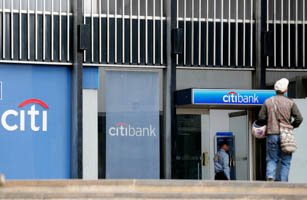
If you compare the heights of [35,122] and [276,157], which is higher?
[35,122]

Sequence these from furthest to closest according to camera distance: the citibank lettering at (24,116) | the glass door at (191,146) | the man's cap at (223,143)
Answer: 1. the glass door at (191,146)
2. the man's cap at (223,143)
3. the citibank lettering at (24,116)

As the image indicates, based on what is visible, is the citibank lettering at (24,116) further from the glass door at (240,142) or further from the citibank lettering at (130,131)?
the glass door at (240,142)

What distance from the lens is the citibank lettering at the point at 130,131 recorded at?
21000mm

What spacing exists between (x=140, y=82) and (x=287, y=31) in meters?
4.10

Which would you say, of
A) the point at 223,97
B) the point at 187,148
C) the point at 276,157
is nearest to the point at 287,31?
the point at 223,97

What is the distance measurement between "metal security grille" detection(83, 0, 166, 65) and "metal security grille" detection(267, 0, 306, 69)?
9.58 ft

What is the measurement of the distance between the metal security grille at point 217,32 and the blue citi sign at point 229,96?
1387 mm

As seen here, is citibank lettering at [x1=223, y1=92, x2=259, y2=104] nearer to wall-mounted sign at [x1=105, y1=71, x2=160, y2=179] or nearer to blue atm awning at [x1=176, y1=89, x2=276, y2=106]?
blue atm awning at [x1=176, y1=89, x2=276, y2=106]

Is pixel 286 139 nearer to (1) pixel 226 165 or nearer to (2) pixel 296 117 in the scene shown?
(2) pixel 296 117

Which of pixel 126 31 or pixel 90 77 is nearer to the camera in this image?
pixel 90 77

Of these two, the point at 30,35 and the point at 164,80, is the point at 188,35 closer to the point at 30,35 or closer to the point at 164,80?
the point at 164,80

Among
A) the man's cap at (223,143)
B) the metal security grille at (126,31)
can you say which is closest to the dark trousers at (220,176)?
the man's cap at (223,143)

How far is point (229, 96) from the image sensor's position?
20500 mm

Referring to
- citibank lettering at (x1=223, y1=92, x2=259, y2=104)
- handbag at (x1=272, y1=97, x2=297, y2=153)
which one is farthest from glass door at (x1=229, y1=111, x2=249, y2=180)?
handbag at (x1=272, y1=97, x2=297, y2=153)
